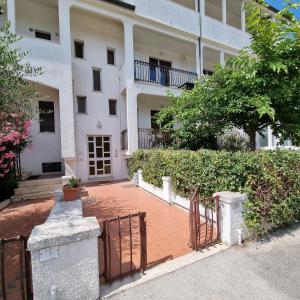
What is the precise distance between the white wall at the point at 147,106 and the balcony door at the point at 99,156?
2.51 metres

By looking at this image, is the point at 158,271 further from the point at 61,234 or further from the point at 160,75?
the point at 160,75

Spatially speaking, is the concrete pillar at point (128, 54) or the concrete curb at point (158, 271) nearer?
the concrete curb at point (158, 271)

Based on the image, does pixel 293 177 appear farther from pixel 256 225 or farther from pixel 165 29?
pixel 165 29

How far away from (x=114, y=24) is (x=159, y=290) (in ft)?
44.5

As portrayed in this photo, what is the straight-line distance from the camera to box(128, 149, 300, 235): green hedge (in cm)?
473

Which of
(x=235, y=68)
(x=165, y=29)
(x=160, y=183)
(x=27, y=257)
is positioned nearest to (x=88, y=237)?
(x=27, y=257)

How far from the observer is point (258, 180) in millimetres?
4887

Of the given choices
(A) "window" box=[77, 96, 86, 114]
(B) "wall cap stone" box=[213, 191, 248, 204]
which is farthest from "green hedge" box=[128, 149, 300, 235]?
(A) "window" box=[77, 96, 86, 114]

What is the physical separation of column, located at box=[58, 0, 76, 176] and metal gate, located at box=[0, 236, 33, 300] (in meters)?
6.85

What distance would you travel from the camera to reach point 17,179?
9.37 metres

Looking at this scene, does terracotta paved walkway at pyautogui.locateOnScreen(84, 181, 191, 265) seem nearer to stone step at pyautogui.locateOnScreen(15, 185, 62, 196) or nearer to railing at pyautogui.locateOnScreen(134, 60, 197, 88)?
stone step at pyautogui.locateOnScreen(15, 185, 62, 196)

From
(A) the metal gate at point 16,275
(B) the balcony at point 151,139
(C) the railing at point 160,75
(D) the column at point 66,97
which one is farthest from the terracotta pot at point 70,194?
(C) the railing at point 160,75

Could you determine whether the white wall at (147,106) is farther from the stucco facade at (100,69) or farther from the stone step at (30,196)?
the stone step at (30,196)

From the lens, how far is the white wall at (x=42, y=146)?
36.3ft
